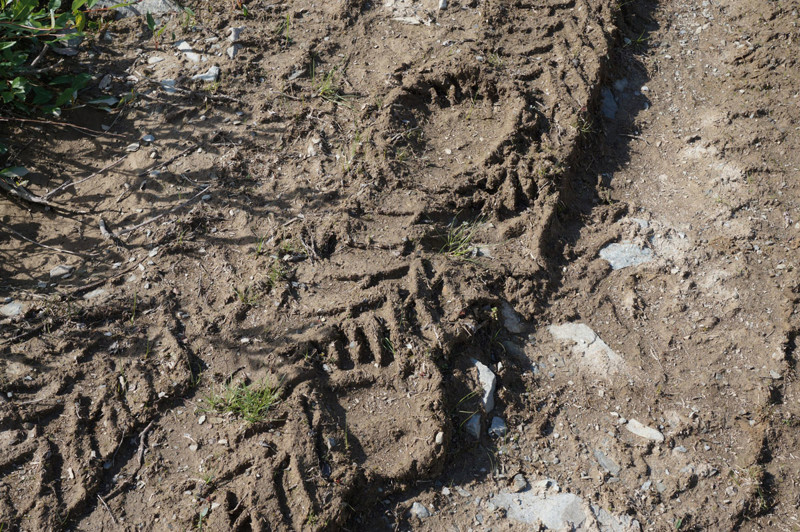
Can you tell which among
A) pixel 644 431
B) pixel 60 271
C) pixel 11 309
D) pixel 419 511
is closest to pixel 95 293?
pixel 60 271

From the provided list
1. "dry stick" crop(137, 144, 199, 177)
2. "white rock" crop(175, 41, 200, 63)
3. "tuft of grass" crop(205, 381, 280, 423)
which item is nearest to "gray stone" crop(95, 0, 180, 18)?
"white rock" crop(175, 41, 200, 63)

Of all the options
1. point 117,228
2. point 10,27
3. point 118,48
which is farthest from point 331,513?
point 118,48

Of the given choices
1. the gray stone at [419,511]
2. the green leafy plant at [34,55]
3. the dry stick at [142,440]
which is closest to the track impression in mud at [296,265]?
the dry stick at [142,440]

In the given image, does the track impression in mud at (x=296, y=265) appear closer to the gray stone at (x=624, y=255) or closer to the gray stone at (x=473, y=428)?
the gray stone at (x=473, y=428)

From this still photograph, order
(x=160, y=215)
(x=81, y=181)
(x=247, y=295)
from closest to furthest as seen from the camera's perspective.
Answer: (x=247, y=295)
(x=160, y=215)
(x=81, y=181)

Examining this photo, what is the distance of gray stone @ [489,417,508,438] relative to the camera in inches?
108

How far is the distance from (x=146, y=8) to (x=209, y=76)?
33.1 inches

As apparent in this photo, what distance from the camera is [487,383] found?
280 cm

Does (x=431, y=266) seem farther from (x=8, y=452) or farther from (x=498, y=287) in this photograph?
(x=8, y=452)

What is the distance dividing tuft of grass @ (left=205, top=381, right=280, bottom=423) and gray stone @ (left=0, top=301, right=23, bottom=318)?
1010mm

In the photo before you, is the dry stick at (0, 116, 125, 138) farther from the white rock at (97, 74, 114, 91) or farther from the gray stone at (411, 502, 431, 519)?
the gray stone at (411, 502, 431, 519)

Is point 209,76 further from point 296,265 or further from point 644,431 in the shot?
point 644,431

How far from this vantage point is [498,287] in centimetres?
312

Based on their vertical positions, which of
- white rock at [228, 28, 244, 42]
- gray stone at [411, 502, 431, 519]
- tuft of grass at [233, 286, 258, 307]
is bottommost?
gray stone at [411, 502, 431, 519]
